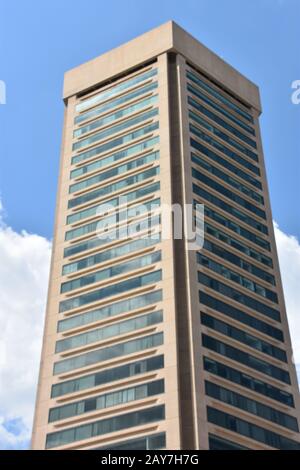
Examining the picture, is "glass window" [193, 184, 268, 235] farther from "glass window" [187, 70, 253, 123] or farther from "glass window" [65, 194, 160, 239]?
"glass window" [187, 70, 253, 123]

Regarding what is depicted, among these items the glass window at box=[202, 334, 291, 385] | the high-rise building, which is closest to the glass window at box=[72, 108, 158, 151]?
the high-rise building

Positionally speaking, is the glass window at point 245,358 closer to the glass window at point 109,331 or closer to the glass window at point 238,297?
the glass window at point 109,331

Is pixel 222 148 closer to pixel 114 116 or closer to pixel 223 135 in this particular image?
pixel 223 135

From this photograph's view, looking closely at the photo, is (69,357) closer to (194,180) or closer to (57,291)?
(57,291)

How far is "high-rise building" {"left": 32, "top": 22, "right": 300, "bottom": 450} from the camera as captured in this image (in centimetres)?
7488

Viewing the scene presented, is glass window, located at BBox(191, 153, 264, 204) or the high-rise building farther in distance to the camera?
glass window, located at BBox(191, 153, 264, 204)

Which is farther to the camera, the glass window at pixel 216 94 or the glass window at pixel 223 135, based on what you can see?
the glass window at pixel 216 94

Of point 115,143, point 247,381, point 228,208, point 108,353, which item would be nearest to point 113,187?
point 115,143

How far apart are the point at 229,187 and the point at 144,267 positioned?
20550 millimetres

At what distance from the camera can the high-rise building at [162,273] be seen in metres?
74.9

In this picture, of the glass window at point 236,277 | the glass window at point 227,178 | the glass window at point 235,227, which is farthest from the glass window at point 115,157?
the glass window at point 236,277

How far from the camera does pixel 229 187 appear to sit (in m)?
97.4

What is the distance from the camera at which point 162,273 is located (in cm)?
8150

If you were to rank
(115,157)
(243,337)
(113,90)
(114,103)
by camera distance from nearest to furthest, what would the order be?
(243,337)
(115,157)
(114,103)
(113,90)
